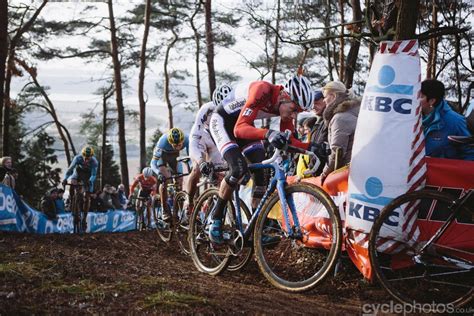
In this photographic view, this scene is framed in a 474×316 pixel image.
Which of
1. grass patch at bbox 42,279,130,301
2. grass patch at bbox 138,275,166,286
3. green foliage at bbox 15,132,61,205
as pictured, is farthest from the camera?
green foliage at bbox 15,132,61,205

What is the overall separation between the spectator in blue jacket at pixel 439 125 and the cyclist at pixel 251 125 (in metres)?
1.17

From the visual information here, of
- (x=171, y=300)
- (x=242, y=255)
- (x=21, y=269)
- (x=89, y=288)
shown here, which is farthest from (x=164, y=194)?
(x=171, y=300)

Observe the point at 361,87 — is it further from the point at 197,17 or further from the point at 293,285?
the point at 293,285

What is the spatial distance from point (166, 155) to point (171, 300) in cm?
654

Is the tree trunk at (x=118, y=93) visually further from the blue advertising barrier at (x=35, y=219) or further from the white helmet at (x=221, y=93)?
the white helmet at (x=221, y=93)

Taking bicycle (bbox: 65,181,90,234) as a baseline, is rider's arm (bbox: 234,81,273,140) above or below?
above

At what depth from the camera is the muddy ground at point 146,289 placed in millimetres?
4422

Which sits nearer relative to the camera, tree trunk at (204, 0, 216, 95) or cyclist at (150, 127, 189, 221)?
cyclist at (150, 127, 189, 221)

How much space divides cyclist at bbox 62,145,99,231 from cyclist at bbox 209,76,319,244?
9.61 metres

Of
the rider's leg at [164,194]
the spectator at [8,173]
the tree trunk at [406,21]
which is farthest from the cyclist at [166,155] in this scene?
the tree trunk at [406,21]

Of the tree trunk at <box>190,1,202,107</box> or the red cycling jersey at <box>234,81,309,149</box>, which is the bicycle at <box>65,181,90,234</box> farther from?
the tree trunk at <box>190,1,202,107</box>

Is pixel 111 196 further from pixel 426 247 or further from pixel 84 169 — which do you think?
pixel 426 247

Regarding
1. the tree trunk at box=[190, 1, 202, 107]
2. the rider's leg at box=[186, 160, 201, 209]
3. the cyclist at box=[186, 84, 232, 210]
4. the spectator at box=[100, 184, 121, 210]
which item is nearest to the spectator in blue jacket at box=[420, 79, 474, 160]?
the cyclist at box=[186, 84, 232, 210]

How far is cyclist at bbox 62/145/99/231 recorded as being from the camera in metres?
15.2
